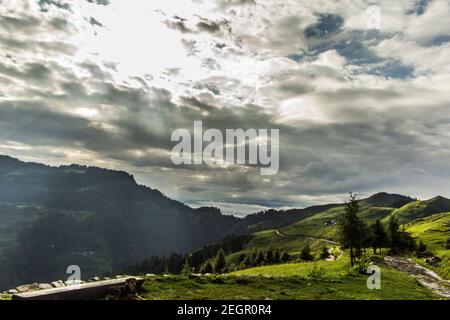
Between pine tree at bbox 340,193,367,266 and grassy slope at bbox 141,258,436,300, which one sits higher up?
pine tree at bbox 340,193,367,266

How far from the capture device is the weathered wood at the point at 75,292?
21.0m

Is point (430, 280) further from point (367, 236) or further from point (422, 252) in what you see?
point (422, 252)

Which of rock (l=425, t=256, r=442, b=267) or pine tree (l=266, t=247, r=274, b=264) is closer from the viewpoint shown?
rock (l=425, t=256, r=442, b=267)

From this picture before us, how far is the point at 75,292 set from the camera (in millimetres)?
23328

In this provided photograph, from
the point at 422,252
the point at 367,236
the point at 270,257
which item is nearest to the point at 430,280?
the point at 367,236

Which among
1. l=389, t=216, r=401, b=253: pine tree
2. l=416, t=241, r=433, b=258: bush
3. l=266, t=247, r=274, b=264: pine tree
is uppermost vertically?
l=389, t=216, r=401, b=253: pine tree

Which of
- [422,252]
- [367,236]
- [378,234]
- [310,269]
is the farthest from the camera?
[422,252]

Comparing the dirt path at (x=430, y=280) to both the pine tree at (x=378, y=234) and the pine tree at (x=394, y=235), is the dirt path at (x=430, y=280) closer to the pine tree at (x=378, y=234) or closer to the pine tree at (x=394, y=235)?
the pine tree at (x=378, y=234)

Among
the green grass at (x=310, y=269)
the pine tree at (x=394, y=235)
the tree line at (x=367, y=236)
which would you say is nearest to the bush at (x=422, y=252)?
the tree line at (x=367, y=236)

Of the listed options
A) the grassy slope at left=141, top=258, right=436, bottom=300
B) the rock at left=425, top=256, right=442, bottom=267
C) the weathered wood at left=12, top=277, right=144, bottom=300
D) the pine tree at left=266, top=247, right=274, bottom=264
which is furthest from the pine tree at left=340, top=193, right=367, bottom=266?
the weathered wood at left=12, top=277, right=144, bottom=300

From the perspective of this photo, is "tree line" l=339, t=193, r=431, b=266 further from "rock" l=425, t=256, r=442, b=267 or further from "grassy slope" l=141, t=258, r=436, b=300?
"grassy slope" l=141, t=258, r=436, b=300

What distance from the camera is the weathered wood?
21.0 metres
